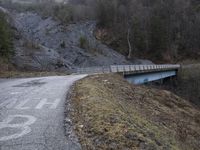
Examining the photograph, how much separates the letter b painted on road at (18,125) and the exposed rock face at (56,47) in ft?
113

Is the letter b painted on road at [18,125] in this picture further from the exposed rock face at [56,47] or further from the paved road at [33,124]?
the exposed rock face at [56,47]

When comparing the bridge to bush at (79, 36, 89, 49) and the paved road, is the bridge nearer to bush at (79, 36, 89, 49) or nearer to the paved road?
bush at (79, 36, 89, 49)

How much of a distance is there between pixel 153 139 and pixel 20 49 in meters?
41.5

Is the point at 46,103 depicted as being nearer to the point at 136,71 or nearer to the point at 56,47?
the point at 136,71

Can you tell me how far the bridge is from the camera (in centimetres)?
3928

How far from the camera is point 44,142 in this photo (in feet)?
28.3

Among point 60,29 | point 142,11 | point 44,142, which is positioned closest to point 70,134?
point 44,142

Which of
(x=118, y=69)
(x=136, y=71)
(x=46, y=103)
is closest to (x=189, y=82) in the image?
(x=136, y=71)

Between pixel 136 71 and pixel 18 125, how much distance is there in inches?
1317

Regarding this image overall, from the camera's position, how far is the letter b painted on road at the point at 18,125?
9222 millimetres

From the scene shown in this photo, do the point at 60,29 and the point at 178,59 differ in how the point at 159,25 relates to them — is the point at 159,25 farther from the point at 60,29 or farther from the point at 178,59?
the point at 60,29

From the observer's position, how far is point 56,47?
6538 cm

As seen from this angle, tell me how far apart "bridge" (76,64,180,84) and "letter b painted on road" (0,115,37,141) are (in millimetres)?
26137

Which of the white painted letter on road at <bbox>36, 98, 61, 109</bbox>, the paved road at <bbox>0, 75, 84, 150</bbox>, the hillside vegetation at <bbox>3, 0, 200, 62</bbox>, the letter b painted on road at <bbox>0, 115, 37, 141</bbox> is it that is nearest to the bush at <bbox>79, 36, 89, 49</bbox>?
the hillside vegetation at <bbox>3, 0, 200, 62</bbox>
